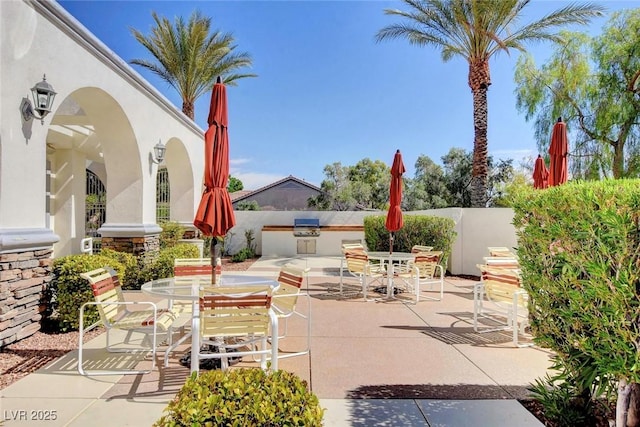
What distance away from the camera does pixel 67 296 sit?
17.2ft

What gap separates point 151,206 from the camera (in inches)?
360

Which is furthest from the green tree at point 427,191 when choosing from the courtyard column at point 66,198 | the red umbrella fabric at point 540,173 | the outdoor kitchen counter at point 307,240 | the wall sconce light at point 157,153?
the courtyard column at point 66,198

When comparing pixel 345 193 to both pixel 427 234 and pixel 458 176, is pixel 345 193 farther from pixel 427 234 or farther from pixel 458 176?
pixel 427 234

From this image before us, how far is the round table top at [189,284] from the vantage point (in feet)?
13.6

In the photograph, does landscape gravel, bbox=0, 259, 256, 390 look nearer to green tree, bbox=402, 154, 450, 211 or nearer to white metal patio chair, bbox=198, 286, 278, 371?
white metal patio chair, bbox=198, 286, 278, 371

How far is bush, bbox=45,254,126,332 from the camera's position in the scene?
521 cm

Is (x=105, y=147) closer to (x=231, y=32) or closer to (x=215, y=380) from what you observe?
(x=215, y=380)

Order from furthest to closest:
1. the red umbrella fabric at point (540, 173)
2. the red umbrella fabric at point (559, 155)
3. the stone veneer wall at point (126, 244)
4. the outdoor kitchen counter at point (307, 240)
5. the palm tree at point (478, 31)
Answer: the outdoor kitchen counter at point (307, 240) < the palm tree at point (478, 31) < the red umbrella fabric at point (540, 173) < the stone veneer wall at point (126, 244) < the red umbrella fabric at point (559, 155)

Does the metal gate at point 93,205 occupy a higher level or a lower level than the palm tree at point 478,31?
lower

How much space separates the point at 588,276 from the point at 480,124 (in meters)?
11.7

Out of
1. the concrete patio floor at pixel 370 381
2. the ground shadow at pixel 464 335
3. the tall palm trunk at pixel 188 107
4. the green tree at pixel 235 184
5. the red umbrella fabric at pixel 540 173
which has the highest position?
the green tree at pixel 235 184

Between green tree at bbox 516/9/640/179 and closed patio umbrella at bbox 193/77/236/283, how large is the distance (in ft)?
56.6

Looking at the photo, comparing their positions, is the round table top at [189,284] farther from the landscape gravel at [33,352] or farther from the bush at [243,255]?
the bush at [243,255]

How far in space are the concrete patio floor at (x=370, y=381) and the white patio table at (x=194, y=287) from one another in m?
0.66
